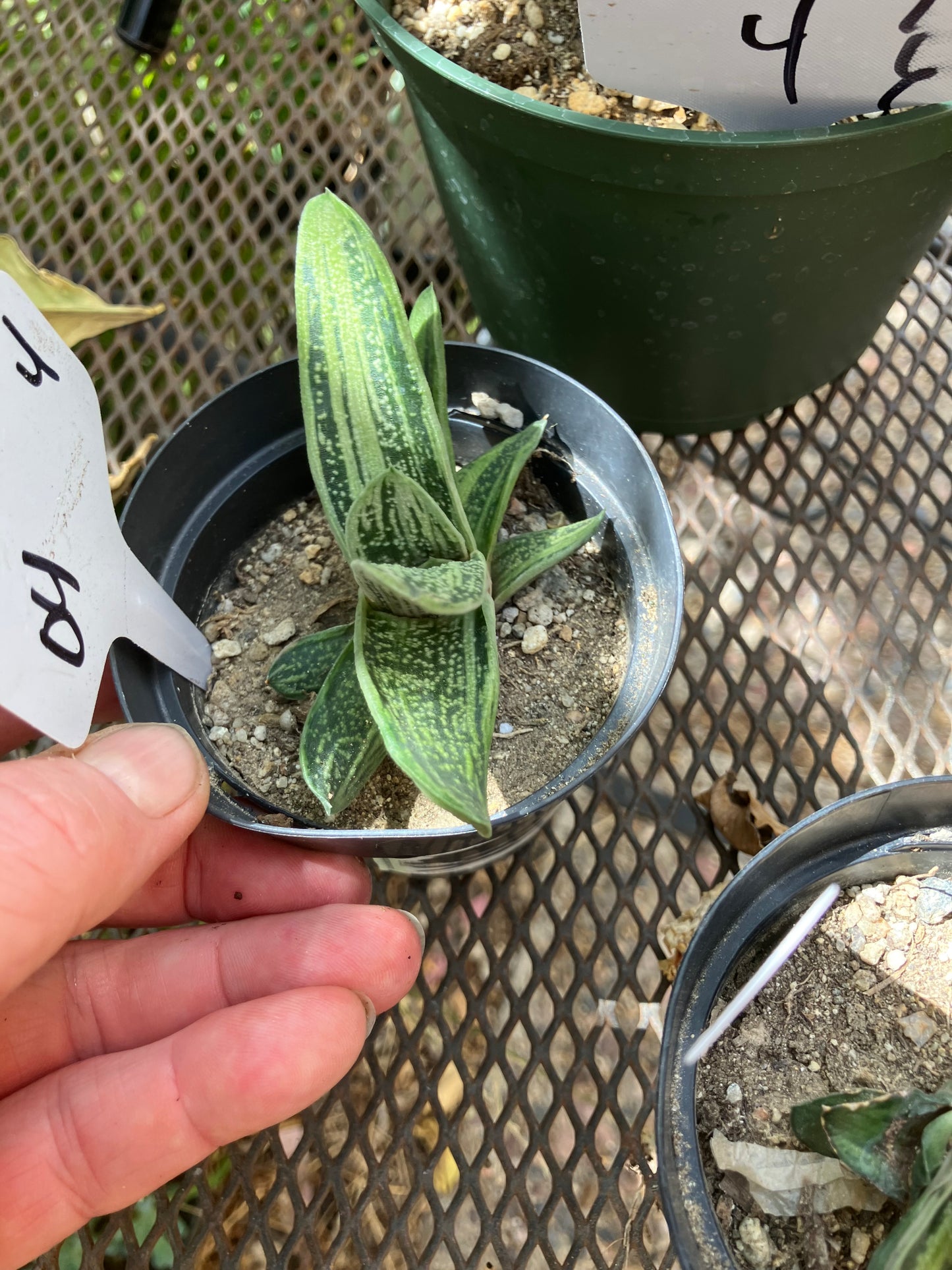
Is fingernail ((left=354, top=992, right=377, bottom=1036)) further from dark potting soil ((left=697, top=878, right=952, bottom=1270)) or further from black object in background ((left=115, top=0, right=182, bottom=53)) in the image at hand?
black object in background ((left=115, top=0, right=182, bottom=53))

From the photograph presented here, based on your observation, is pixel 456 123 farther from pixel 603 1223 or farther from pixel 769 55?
pixel 603 1223

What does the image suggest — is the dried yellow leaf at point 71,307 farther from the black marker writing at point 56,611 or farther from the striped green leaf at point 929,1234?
the striped green leaf at point 929,1234

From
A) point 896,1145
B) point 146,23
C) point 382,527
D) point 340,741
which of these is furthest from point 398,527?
point 146,23

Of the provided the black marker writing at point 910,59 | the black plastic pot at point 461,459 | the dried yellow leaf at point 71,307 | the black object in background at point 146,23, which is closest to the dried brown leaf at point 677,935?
the black plastic pot at point 461,459

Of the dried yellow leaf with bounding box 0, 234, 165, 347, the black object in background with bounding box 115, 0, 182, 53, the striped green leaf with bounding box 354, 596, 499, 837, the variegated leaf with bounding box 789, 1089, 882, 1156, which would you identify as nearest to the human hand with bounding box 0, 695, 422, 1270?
the striped green leaf with bounding box 354, 596, 499, 837

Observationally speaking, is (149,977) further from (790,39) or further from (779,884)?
(790,39)

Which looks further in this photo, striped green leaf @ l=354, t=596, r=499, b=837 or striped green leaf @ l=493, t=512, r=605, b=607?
striped green leaf @ l=493, t=512, r=605, b=607
